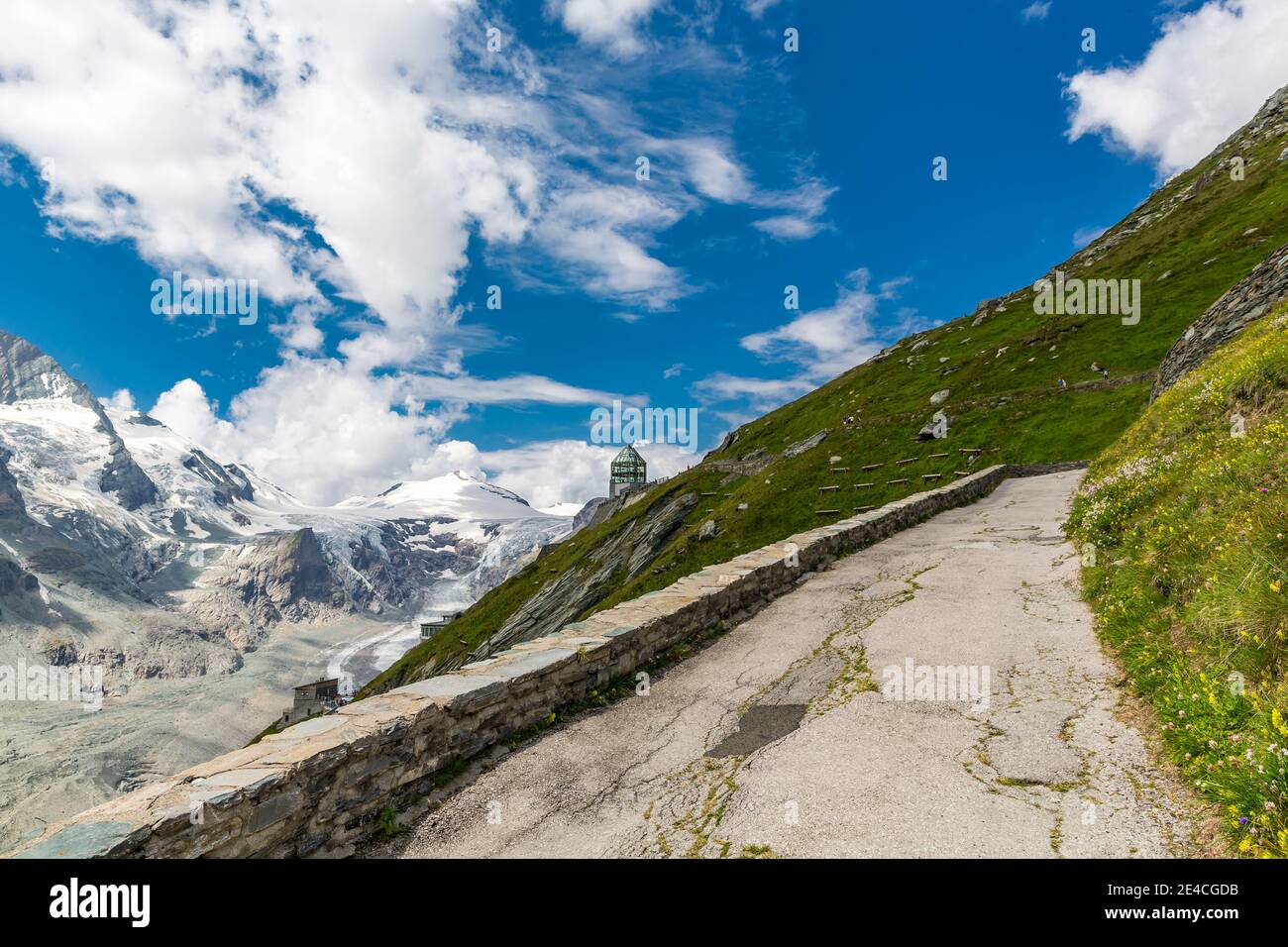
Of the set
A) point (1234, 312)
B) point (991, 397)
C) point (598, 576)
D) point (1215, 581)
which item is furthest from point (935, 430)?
point (1215, 581)

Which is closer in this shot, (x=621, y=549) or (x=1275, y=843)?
(x=1275, y=843)

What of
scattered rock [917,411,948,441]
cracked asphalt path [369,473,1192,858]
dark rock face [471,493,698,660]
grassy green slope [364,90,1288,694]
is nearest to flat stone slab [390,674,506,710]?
cracked asphalt path [369,473,1192,858]

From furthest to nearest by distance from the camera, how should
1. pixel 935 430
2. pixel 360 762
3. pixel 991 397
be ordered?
1. pixel 991 397
2. pixel 935 430
3. pixel 360 762

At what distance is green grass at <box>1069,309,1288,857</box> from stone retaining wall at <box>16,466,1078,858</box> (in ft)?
24.6

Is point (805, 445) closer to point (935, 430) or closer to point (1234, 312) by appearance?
point (935, 430)

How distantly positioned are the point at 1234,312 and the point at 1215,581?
83.7 ft

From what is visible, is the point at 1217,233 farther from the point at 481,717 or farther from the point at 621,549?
the point at 481,717

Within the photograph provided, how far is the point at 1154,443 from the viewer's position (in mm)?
14406

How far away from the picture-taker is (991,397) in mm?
55469

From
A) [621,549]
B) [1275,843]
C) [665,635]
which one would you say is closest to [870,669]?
[665,635]

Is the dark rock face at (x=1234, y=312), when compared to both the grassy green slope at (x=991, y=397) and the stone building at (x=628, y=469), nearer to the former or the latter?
the grassy green slope at (x=991, y=397)

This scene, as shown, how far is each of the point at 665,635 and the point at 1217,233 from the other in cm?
8770

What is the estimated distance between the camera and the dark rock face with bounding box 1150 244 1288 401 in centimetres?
2228

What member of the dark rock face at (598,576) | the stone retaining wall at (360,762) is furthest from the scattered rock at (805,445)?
the stone retaining wall at (360,762)
